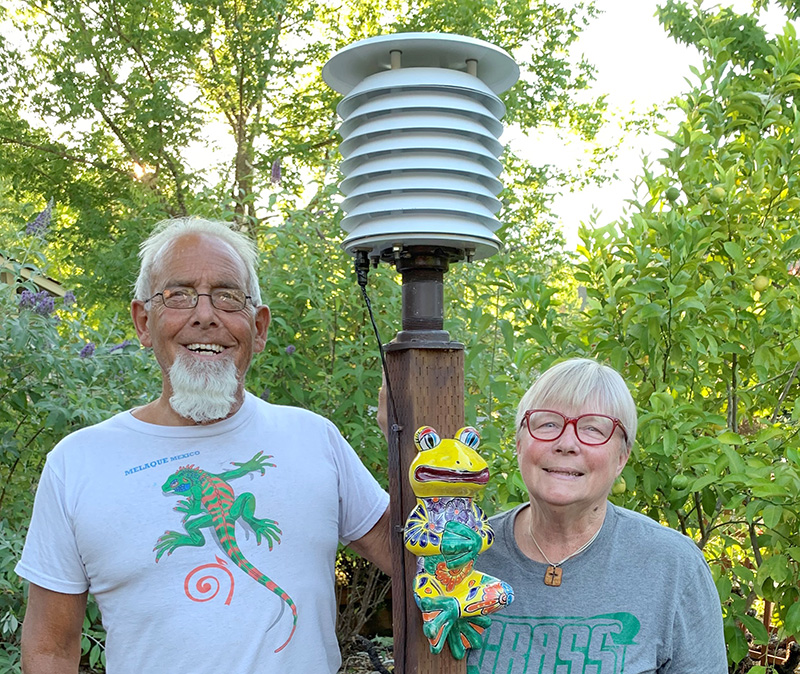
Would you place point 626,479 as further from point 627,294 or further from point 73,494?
point 73,494

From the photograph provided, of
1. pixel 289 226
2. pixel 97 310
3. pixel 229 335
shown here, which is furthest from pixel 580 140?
pixel 229 335

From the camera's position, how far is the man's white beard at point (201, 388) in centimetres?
167

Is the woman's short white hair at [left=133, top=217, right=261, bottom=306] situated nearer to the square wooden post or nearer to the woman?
the square wooden post

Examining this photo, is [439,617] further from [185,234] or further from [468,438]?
[185,234]

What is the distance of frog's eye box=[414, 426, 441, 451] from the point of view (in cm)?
145

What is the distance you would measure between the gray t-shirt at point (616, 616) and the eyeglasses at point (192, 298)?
2.82 feet

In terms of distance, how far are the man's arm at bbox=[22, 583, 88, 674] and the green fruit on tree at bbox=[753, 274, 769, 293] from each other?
6.73 feet

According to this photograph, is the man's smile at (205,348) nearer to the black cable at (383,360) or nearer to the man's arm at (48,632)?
the black cable at (383,360)

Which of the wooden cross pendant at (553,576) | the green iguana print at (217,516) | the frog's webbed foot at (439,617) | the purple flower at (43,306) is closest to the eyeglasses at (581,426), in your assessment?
the wooden cross pendant at (553,576)

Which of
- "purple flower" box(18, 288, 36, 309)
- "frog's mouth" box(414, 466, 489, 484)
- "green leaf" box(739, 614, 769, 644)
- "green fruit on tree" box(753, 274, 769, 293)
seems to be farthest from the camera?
"purple flower" box(18, 288, 36, 309)

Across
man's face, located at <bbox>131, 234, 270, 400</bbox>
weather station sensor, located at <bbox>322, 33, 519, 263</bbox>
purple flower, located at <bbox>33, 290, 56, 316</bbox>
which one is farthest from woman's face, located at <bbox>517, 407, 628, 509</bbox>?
purple flower, located at <bbox>33, 290, 56, 316</bbox>

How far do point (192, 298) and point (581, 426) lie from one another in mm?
904

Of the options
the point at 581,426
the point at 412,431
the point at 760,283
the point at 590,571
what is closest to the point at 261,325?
the point at 412,431

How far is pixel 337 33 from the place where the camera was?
10008 millimetres
